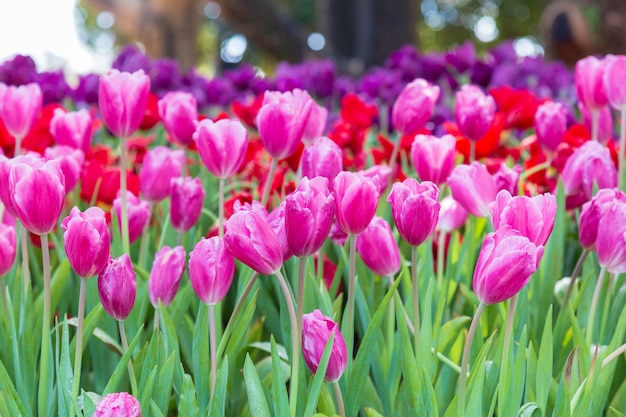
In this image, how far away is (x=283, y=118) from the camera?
1082mm

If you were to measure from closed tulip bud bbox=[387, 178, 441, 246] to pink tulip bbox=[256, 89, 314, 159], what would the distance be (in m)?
0.26

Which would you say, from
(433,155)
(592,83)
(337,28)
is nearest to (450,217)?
(433,155)

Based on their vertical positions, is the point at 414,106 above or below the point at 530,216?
above

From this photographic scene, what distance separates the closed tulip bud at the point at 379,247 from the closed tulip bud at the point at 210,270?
8.5 inches

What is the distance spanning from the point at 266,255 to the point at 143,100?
1.52 ft

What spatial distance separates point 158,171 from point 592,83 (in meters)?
0.81

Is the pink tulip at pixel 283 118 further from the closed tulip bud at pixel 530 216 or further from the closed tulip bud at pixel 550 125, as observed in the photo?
the closed tulip bud at pixel 550 125

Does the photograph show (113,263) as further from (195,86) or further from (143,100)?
(195,86)

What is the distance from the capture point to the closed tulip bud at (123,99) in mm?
1125

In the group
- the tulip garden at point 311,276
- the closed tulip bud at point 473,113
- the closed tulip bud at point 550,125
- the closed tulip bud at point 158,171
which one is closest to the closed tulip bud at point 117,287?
the tulip garden at point 311,276

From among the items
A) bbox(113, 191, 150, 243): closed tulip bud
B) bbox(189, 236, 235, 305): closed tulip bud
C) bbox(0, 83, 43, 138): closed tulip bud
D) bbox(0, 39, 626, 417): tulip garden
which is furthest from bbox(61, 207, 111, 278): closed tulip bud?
bbox(0, 83, 43, 138): closed tulip bud

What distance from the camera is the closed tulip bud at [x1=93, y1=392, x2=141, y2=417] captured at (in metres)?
0.72

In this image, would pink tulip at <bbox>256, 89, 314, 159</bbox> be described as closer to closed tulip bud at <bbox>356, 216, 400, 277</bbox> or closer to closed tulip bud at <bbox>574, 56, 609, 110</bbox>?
closed tulip bud at <bbox>356, 216, 400, 277</bbox>

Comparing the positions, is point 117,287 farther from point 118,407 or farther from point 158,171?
point 158,171
